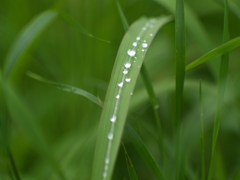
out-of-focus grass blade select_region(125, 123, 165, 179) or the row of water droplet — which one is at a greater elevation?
the row of water droplet

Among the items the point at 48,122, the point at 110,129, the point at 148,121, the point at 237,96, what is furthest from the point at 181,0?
the point at 48,122

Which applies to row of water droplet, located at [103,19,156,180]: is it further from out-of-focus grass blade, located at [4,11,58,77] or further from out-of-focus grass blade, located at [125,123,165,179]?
out-of-focus grass blade, located at [4,11,58,77]

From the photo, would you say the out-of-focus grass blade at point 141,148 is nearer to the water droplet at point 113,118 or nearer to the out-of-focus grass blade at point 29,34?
the water droplet at point 113,118

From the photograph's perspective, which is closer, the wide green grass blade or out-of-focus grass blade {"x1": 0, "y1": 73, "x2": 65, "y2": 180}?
the wide green grass blade

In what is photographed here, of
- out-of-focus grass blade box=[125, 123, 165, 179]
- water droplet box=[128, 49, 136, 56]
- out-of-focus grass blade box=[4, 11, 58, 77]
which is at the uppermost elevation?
out-of-focus grass blade box=[4, 11, 58, 77]

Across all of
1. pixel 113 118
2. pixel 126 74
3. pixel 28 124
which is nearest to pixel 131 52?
pixel 126 74

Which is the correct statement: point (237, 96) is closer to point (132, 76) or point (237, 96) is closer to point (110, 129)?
point (132, 76)

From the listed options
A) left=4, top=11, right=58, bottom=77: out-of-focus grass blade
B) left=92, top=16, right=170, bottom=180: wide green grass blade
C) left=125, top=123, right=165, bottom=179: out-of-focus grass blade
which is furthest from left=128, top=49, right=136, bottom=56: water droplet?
left=4, top=11, right=58, bottom=77: out-of-focus grass blade
